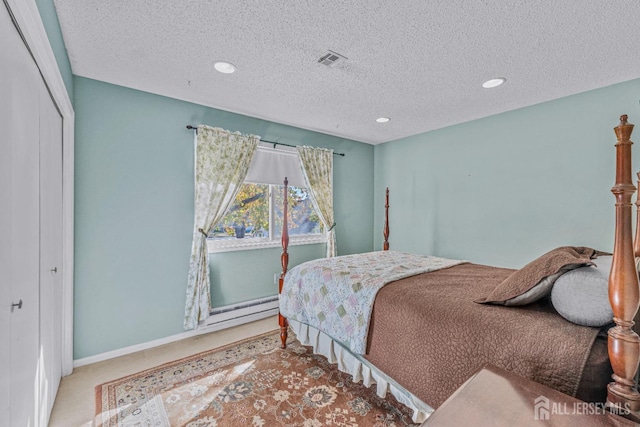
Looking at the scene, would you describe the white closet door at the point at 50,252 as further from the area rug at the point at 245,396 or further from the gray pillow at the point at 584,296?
the gray pillow at the point at 584,296

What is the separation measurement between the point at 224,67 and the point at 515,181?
10.2ft

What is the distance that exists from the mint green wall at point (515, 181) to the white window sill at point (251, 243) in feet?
4.45

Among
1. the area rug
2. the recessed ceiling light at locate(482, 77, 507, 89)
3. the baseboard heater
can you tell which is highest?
the recessed ceiling light at locate(482, 77, 507, 89)

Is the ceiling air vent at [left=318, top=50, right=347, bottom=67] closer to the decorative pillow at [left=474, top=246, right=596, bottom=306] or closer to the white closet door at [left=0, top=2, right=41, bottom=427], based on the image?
the white closet door at [left=0, top=2, right=41, bottom=427]

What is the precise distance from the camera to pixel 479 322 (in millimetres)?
1382

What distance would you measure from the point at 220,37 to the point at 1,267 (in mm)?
1664

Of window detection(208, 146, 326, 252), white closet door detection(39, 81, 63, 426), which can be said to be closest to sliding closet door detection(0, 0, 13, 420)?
white closet door detection(39, 81, 63, 426)

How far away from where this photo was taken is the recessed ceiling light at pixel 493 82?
2.36m

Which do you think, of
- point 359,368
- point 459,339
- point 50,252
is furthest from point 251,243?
point 459,339

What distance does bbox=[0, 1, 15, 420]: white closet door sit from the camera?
1011 mm

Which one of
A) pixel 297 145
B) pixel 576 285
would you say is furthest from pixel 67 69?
pixel 576 285

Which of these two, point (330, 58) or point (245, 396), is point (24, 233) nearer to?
point (245, 396)

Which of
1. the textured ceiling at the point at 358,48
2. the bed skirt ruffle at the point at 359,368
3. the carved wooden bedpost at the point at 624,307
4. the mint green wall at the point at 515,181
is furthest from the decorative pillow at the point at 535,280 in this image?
the mint green wall at the point at 515,181

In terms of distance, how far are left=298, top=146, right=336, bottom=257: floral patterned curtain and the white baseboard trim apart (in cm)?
129
